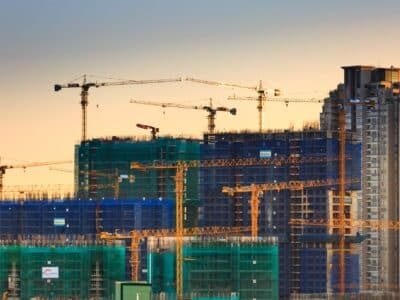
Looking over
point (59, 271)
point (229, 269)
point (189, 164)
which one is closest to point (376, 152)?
point (189, 164)

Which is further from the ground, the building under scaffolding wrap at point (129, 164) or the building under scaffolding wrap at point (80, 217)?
the building under scaffolding wrap at point (129, 164)

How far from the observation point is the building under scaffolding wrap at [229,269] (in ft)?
240

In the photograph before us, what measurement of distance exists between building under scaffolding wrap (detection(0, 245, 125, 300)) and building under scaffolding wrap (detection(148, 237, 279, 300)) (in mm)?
2169

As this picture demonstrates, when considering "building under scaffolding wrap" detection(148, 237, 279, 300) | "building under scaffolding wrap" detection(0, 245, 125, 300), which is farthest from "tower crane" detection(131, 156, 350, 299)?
"building under scaffolding wrap" detection(148, 237, 279, 300)

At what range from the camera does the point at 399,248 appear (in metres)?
93.6

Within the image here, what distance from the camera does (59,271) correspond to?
253ft

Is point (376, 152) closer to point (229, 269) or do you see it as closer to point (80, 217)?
point (80, 217)

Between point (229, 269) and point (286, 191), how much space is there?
19920mm

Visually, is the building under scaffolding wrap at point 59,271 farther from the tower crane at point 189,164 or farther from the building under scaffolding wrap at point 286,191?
the building under scaffolding wrap at point 286,191

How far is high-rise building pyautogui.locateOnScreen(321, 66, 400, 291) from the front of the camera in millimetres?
93000

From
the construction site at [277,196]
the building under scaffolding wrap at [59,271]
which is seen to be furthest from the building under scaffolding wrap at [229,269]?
the construction site at [277,196]

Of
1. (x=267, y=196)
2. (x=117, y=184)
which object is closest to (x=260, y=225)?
(x=267, y=196)

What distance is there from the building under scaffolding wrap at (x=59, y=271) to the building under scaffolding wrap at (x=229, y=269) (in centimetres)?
217

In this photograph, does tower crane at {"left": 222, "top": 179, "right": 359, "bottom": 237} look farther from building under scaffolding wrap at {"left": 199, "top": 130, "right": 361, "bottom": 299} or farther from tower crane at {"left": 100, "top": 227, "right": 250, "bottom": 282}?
tower crane at {"left": 100, "top": 227, "right": 250, "bottom": 282}
